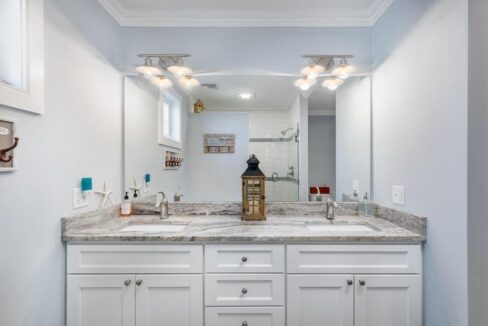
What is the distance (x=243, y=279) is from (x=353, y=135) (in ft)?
4.31

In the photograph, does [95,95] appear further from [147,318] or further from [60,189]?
[147,318]

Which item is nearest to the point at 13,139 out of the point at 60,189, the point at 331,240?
the point at 60,189

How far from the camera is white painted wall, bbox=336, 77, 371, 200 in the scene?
200 cm

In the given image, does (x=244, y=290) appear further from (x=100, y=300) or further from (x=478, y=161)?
(x=478, y=161)

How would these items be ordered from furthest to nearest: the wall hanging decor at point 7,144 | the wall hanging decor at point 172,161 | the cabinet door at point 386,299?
the wall hanging decor at point 172,161, the cabinet door at point 386,299, the wall hanging decor at point 7,144

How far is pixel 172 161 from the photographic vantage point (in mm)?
2092

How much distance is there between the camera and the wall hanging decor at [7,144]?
109 centimetres

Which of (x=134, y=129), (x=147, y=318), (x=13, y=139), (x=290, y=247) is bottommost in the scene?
(x=147, y=318)

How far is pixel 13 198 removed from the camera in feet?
3.79

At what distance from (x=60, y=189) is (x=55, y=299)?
22.6 inches

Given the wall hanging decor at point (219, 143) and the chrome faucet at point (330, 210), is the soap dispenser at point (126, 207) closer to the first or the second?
the wall hanging decor at point (219, 143)

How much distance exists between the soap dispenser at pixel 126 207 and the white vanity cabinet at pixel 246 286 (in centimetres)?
52

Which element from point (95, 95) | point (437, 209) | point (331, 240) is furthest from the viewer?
point (95, 95)

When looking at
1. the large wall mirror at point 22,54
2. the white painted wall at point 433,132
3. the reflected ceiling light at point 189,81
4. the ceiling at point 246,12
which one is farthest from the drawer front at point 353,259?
the ceiling at point 246,12
